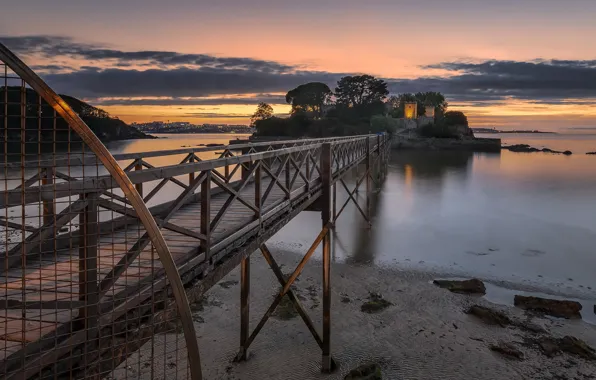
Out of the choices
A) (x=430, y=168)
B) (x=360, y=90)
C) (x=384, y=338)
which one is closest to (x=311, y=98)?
(x=360, y=90)

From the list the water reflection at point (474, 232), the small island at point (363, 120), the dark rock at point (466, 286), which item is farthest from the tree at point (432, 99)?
the dark rock at point (466, 286)

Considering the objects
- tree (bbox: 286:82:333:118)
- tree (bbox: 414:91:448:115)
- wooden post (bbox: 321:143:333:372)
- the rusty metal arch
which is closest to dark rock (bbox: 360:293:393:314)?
wooden post (bbox: 321:143:333:372)

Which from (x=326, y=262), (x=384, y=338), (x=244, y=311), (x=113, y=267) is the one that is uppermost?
(x=113, y=267)

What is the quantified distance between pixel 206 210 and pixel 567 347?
27.3ft

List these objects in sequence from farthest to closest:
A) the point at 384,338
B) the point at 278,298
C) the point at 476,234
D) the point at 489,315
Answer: the point at 476,234 < the point at 489,315 < the point at 384,338 < the point at 278,298

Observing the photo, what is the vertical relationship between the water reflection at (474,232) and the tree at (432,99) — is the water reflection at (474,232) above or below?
below

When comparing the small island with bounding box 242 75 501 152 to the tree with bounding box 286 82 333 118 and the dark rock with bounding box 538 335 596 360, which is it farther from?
the dark rock with bounding box 538 335 596 360

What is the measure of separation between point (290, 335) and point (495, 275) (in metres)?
8.14

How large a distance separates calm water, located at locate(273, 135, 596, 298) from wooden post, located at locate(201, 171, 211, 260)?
11.2 m

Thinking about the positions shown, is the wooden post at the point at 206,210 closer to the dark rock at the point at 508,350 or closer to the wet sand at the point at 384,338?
the wet sand at the point at 384,338

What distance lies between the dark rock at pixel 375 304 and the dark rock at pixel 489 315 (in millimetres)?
1940

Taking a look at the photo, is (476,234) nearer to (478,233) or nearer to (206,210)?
(478,233)

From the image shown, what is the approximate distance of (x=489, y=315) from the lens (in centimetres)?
1055

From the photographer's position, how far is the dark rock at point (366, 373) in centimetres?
786
